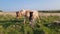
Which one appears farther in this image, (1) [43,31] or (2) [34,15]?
(2) [34,15]

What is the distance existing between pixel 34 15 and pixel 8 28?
5.18 metres

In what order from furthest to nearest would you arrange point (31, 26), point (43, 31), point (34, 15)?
point (34, 15)
point (31, 26)
point (43, 31)

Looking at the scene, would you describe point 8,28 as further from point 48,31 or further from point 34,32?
point 48,31

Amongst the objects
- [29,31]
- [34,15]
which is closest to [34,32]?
[29,31]

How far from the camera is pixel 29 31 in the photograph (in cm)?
1892

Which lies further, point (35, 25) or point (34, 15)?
point (34, 15)

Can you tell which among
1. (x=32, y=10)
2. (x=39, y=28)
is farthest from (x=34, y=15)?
(x=39, y=28)

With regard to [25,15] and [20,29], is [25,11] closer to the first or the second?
[25,15]

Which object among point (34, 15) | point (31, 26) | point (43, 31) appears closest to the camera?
point (43, 31)

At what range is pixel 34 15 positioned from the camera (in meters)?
23.6

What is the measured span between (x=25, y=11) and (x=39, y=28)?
5.56 metres

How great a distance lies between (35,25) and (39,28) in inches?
57.9

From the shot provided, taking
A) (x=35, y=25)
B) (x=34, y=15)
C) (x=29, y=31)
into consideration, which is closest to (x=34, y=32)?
(x=29, y=31)

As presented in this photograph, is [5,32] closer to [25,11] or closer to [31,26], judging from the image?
[31,26]
